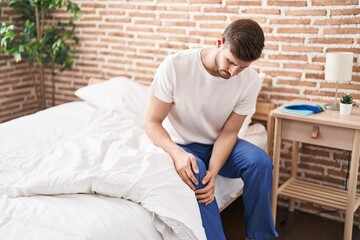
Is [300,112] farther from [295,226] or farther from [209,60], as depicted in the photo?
[295,226]

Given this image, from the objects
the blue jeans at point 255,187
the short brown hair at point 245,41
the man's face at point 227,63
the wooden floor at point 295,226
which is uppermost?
the short brown hair at point 245,41

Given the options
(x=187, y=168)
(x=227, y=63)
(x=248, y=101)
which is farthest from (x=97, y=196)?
(x=248, y=101)

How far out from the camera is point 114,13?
10.5 ft

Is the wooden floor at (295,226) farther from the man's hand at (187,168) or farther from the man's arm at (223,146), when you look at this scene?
the man's hand at (187,168)

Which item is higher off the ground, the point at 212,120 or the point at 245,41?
the point at 245,41

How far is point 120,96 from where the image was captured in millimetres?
2834

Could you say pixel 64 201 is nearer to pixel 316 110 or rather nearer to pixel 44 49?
pixel 316 110

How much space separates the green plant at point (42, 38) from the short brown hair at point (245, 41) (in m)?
1.80

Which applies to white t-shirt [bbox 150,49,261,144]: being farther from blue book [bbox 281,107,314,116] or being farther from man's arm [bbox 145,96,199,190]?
blue book [bbox 281,107,314,116]

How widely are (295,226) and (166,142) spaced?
1068 millimetres

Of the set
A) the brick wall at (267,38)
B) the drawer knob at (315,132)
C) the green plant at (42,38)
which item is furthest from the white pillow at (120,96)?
the drawer knob at (315,132)

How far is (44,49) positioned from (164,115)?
176 centimetres

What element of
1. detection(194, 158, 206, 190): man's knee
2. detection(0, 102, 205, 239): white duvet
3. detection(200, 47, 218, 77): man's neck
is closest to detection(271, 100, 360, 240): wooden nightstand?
detection(200, 47, 218, 77): man's neck

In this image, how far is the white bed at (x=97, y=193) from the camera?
1422mm
